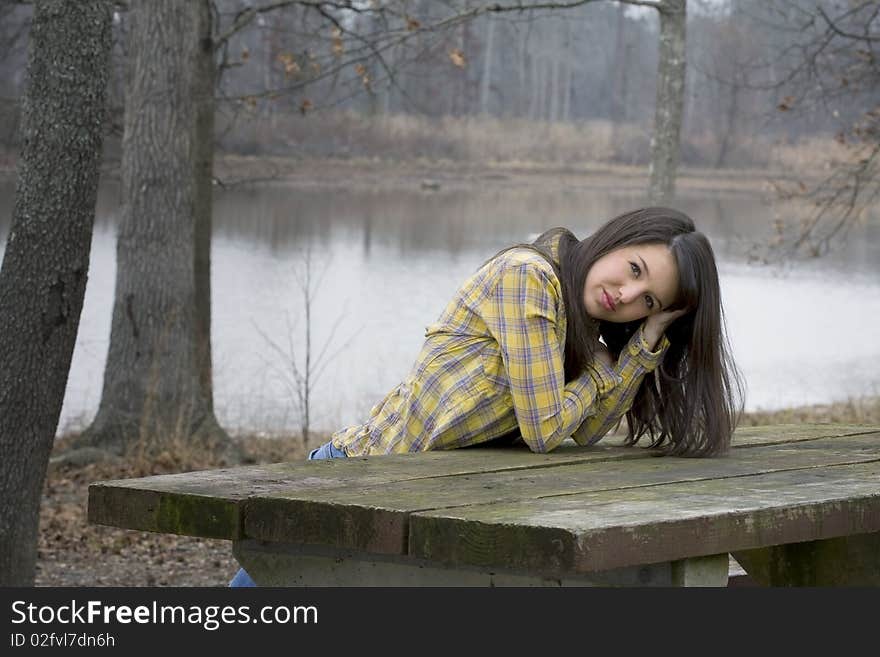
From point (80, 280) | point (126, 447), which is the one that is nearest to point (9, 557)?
point (80, 280)

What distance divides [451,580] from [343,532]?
275mm

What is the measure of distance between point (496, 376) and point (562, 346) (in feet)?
0.57

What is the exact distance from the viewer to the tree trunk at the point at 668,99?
8.08 m

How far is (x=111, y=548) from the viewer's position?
20.9 ft

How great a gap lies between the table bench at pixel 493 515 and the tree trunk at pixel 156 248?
219 inches

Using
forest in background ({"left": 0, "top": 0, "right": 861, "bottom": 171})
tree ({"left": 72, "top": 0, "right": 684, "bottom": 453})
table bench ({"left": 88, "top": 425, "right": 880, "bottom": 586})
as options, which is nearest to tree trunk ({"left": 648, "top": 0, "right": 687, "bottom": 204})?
tree ({"left": 72, "top": 0, "right": 684, "bottom": 453})

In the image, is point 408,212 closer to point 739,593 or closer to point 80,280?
point 80,280

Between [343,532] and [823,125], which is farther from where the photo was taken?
[823,125]

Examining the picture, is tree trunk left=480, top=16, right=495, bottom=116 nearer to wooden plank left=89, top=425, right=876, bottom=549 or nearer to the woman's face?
the woman's face

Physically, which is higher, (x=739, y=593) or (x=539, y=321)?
(x=539, y=321)

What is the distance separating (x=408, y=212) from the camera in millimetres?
26953

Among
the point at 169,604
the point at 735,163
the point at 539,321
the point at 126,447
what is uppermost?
the point at 735,163

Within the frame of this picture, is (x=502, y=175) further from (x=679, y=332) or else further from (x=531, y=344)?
(x=531, y=344)

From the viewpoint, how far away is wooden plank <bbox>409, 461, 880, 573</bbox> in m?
2.04
